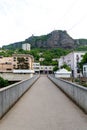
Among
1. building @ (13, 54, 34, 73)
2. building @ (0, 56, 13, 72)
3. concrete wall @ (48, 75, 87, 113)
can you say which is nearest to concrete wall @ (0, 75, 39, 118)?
concrete wall @ (48, 75, 87, 113)

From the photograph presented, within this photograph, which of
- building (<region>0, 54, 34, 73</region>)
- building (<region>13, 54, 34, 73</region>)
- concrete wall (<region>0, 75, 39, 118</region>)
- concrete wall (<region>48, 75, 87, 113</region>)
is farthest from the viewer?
building (<region>0, 54, 34, 73</region>)

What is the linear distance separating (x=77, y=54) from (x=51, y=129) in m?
125

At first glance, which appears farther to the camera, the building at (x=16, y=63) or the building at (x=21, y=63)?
the building at (x=16, y=63)

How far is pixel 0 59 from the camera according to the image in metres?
176

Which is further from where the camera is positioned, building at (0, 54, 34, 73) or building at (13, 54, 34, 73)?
building at (0, 54, 34, 73)

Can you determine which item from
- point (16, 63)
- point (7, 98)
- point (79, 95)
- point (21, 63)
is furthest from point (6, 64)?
point (7, 98)

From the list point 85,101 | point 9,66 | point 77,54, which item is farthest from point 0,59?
point 85,101

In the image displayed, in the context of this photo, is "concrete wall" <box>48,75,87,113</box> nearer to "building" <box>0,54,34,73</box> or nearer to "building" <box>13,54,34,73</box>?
"building" <box>0,54,34,73</box>

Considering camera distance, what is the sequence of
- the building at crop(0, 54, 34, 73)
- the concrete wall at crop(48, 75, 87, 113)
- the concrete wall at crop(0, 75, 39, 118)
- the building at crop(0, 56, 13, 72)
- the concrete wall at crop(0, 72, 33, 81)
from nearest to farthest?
the concrete wall at crop(0, 75, 39, 118)
the concrete wall at crop(48, 75, 87, 113)
the concrete wall at crop(0, 72, 33, 81)
the building at crop(0, 54, 34, 73)
the building at crop(0, 56, 13, 72)

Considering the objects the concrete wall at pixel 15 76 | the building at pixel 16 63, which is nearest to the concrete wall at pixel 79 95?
the concrete wall at pixel 15 76

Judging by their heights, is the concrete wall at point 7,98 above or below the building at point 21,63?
below

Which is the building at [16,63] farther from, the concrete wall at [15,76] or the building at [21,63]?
the concrete wall at [15,76]

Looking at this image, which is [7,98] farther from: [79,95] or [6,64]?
[6,64]

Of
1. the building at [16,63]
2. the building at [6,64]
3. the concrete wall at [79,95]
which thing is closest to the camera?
the concrete wall at [79,95]
